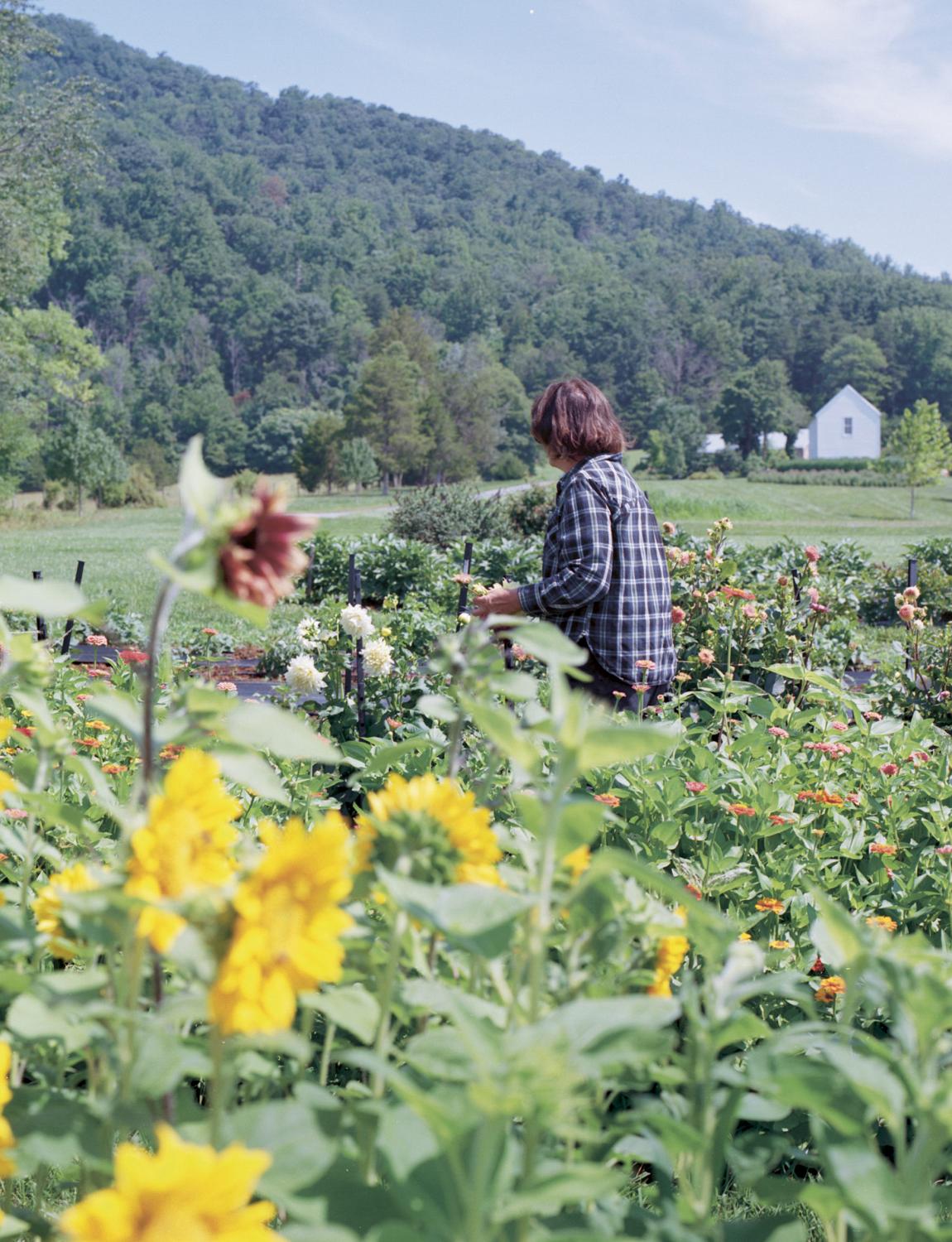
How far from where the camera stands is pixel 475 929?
2.40 feet

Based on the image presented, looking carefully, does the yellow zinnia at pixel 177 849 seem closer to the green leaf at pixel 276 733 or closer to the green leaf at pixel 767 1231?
the green leaf at pixel 276 733

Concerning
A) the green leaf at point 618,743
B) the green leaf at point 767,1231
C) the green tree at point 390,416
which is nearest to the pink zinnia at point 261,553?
the green leaf at point 618,743

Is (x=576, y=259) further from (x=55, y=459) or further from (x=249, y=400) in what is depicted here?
(x=55, y=459)

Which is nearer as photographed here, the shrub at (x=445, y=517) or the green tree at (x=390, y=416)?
the shrub at (x=445, y=517)

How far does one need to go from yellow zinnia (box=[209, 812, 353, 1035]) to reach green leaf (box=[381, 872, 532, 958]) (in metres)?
0.05

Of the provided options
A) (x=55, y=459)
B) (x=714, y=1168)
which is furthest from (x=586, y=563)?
(x=55, y=459)

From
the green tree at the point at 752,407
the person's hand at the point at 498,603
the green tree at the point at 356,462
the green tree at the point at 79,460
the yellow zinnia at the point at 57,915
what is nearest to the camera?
the yellow zinnia at the point at 57,915

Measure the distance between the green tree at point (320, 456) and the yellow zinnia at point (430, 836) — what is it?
44106 mm

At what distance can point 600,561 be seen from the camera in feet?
10.2

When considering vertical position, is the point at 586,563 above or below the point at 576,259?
below

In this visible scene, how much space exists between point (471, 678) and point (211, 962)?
0.42m

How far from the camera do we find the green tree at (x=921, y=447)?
38500 millimetres

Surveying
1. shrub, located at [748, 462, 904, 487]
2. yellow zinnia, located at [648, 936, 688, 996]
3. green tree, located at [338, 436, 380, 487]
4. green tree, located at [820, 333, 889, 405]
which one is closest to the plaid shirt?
yellow zinnia, located at [648, 936, 688, 996]

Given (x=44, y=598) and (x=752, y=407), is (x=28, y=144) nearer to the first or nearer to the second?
(x=44, y=598)
